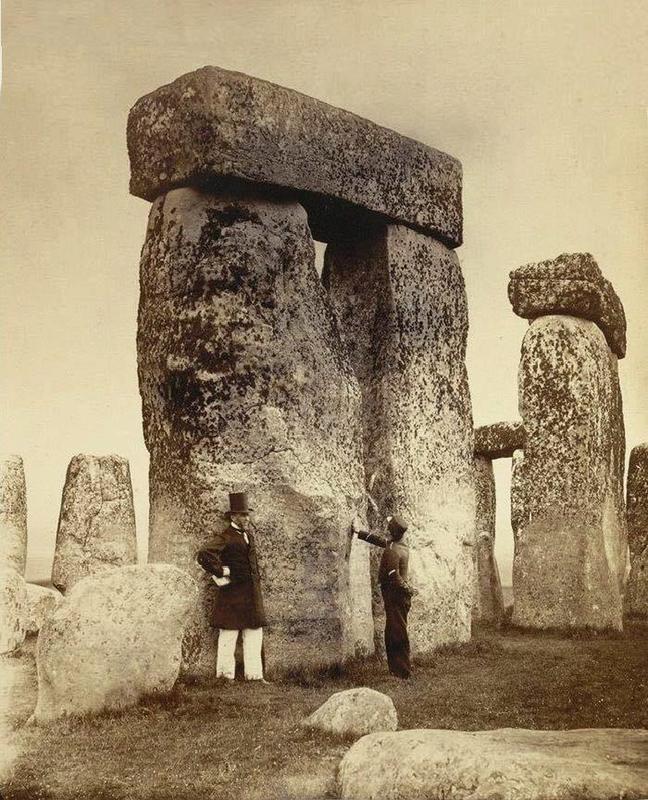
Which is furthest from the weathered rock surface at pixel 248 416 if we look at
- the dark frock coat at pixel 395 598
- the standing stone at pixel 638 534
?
the standing stone at pixel 638 534

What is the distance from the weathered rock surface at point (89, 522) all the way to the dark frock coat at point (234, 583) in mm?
5631

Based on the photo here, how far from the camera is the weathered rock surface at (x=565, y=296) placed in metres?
9.15

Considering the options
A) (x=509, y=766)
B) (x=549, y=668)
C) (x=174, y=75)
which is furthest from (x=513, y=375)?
(x=509, y=766)

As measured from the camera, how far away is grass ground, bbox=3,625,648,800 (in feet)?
14.4

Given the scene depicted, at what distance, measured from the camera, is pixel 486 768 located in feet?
12.6

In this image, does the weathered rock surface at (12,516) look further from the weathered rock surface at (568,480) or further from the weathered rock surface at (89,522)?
the weathered rock surface at (568,480)

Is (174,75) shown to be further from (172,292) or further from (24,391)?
(24,391)

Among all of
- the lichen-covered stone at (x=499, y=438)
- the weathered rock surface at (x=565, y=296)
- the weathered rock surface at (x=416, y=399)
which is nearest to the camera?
the weathered rock surface at (x=416, y=399)

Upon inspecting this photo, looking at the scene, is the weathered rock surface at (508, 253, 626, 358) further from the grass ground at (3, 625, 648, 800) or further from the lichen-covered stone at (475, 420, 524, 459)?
the grass ground at (3, 625, 648, 800)

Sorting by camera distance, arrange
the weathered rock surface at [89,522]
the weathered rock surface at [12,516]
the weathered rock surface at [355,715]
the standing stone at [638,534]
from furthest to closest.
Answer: the weathered rock surface at [89,522] → the standing stone at [638,534] → the weathered rock surface at [12,516] → the weathered rock surface at [355,715]

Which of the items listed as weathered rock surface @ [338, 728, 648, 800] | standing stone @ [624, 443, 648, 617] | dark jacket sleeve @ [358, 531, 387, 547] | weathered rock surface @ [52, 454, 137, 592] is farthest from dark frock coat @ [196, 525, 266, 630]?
weathered rock surface @ [52, 454, 137, 592]

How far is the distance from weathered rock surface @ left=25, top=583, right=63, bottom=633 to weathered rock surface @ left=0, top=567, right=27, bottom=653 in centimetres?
24

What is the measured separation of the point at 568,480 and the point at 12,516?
513 centimetres

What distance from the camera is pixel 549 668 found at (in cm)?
679
